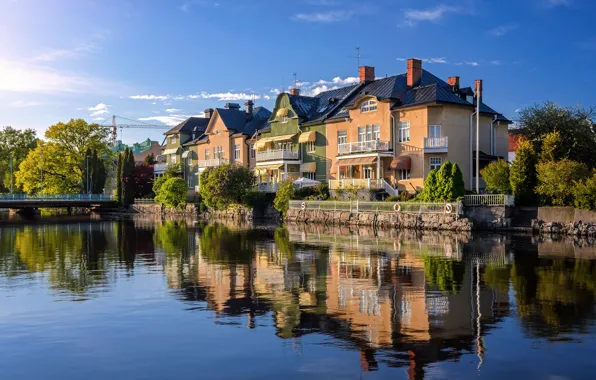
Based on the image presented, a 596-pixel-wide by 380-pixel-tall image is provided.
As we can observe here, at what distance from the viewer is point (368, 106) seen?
48688mm

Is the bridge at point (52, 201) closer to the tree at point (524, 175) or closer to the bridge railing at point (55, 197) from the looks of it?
the bridge railing at point (55, 197)

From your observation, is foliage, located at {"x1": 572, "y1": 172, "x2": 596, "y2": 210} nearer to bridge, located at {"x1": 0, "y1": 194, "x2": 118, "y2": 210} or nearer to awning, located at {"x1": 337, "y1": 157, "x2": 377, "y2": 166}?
awning, located at {"x1": 337, "y1": 157, "x2": 377, "y2": 166}

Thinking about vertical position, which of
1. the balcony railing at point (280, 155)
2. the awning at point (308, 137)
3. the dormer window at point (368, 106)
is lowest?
the balcony railing at point (280, 155)

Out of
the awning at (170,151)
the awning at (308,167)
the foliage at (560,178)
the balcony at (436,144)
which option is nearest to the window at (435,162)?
the balcony at (436,144)

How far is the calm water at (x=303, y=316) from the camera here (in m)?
9.74

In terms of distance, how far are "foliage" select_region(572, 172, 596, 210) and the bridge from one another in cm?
5825

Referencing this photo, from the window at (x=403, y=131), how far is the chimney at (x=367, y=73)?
10.5 meters

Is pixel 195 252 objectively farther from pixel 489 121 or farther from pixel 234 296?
pixel 489 121

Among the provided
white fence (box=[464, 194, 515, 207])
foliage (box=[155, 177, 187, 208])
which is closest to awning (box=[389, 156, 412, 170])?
white fence (box=[464, 194, 515, 207])

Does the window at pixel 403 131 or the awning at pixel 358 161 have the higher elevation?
the window at pixel 403 131

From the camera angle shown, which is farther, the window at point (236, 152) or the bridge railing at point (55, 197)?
the window at point (236, 152)

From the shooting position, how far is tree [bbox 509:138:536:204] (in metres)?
36.2

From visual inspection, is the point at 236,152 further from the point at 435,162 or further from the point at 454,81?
the point at 435,162

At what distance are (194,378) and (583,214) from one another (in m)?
29.3
